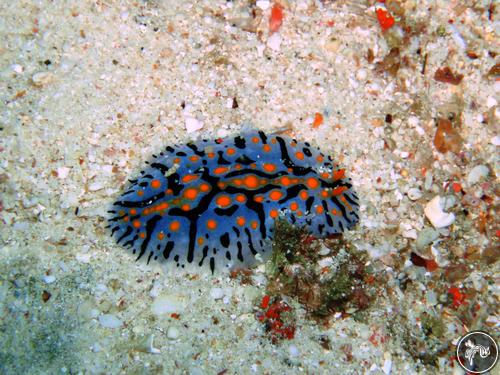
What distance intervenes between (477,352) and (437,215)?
1.49m

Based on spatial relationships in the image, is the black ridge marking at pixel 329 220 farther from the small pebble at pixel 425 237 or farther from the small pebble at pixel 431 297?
the small pebble at pixel 431 297

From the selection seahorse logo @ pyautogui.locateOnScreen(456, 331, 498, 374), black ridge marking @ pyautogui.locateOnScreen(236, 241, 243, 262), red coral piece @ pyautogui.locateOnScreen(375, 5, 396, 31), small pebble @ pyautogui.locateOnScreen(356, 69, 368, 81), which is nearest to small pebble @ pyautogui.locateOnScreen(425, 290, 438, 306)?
seahorse logo @ pyautogui.locateOnScreen(456, 331, 498, 374)

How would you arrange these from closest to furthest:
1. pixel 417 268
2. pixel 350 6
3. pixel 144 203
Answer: pixel 144 203
pixel 417 268
pixel 350 6

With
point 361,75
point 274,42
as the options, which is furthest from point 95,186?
point 361,75

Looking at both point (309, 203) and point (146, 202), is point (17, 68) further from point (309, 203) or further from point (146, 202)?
point (309, 203)

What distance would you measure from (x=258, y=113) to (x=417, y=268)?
2.52 meters

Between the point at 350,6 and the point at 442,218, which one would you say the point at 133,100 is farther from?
the point at 442,218

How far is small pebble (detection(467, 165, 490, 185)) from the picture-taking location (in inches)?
190

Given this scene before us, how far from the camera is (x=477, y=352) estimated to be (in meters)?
4.32

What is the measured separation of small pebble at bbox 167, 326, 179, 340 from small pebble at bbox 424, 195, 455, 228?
3075 mm

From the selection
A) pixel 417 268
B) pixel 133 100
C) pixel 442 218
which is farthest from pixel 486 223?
pixel 133 100

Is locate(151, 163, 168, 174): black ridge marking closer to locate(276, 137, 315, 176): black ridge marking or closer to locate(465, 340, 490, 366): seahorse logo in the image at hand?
locate(276, 137, 315, 176): black ridge marking

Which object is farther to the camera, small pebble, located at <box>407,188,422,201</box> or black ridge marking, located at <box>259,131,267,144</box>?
small pebble, located at <box>407,188,422,201</box>

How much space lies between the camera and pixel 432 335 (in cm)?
433
